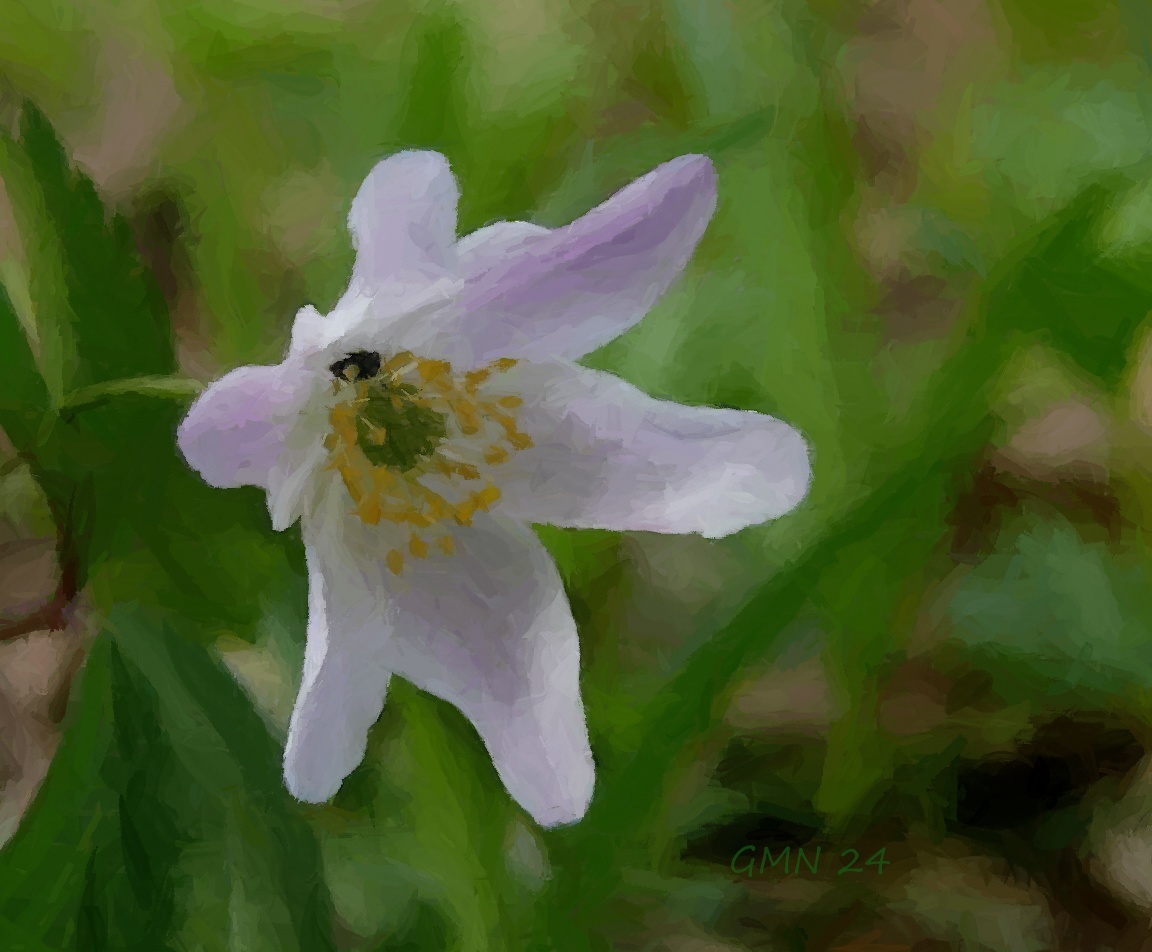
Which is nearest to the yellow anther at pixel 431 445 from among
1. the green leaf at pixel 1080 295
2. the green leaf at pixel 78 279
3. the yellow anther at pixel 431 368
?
the yellow anther at pixel 431 368

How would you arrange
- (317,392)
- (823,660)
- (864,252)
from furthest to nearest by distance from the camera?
(864,252) < (823,660) < (317,392)

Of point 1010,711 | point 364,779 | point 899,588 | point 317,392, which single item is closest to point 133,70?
point 317,392

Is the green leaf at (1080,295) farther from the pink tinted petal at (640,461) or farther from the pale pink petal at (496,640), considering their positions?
the pale pink petal at (496,640)

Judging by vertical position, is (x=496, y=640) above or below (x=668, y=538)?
above

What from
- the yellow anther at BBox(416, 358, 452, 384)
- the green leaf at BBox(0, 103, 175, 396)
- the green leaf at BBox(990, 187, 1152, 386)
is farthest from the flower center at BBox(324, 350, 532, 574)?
the green leaf at BBox(990, 187, 1152, 386)

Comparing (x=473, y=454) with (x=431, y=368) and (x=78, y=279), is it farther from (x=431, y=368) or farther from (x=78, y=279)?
(x=78, y=279)

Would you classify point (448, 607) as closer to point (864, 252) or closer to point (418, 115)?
point (418, 115)

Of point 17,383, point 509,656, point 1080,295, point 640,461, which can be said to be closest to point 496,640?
point 509,656
